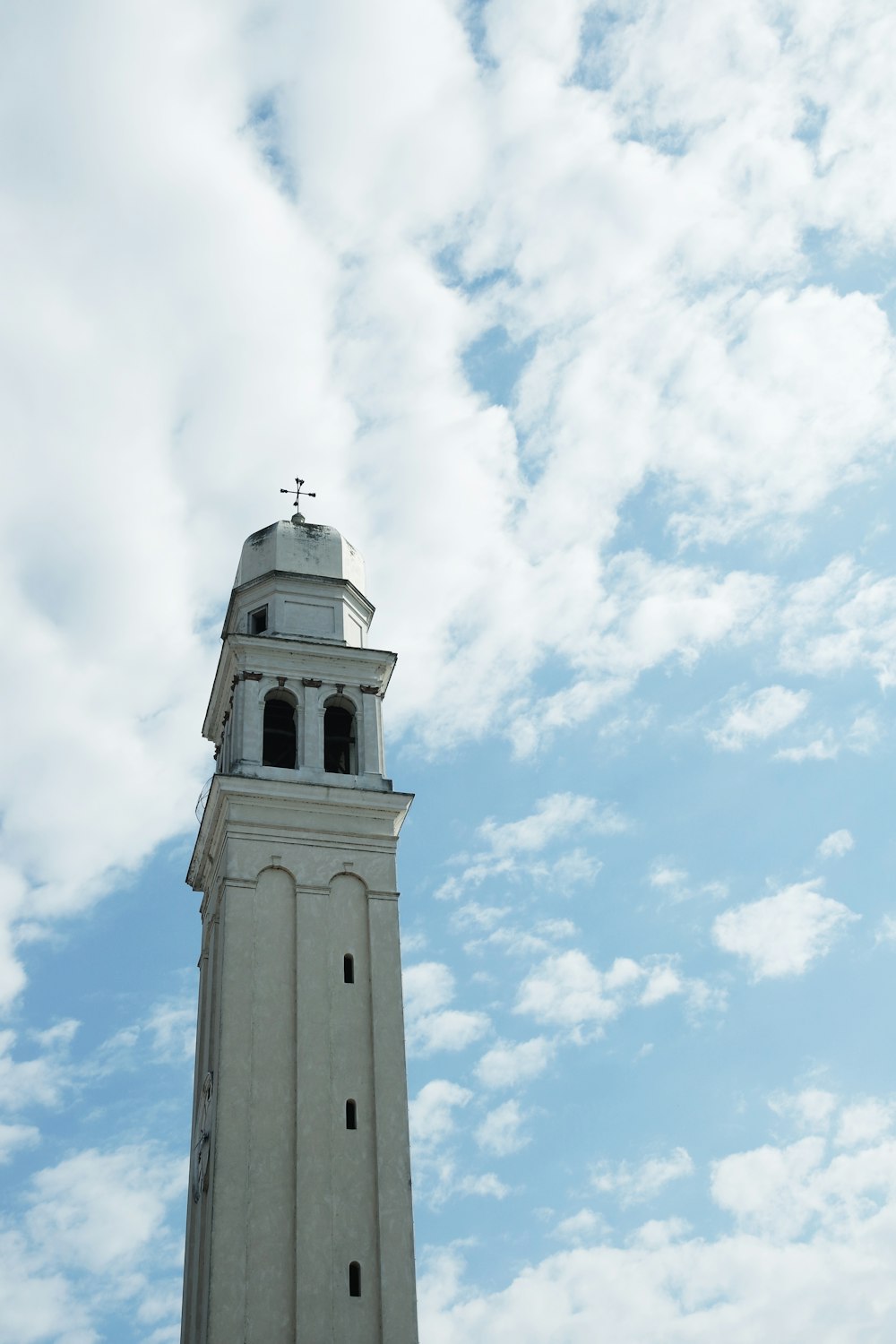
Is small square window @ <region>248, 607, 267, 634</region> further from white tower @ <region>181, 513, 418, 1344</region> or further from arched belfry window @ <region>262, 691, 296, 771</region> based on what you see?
arched belfry window @ <region>262, 691, 296, 771</region>

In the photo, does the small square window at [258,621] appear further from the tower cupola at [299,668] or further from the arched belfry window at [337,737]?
the arched belfry window at [337,737]

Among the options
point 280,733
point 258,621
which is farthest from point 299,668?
point 258,621

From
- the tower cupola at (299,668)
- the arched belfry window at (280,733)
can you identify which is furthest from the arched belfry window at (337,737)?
the arched belfry window at (280,733)

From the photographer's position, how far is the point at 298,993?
34.1 meters

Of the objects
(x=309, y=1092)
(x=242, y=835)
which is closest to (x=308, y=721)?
(x=242, y=835)

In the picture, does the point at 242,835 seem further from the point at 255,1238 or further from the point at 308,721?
the point at 255,1238

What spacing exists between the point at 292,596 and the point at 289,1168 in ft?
55.4

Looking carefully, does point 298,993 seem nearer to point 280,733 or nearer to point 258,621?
point 280,733

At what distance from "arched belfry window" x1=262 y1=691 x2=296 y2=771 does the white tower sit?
50 millimetres

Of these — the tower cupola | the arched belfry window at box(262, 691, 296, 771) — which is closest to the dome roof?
the tower cupola

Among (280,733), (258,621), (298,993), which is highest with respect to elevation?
(258,621)

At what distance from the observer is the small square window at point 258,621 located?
139 ft

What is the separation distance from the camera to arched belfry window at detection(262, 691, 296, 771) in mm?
40375

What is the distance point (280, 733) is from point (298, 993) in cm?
888
